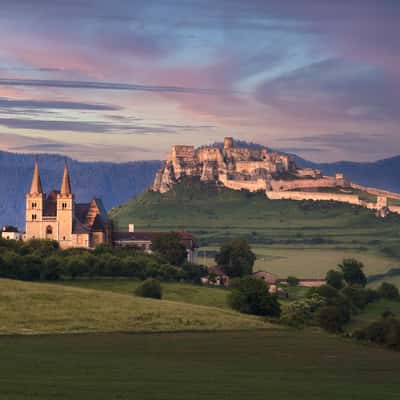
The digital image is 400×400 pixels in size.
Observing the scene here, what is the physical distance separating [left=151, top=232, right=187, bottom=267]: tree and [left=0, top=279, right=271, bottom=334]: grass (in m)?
58.7

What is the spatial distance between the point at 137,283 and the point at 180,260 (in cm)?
3468

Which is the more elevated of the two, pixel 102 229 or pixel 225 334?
pixel 102 229

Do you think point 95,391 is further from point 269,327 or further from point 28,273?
point 28,273

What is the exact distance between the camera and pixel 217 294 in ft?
399

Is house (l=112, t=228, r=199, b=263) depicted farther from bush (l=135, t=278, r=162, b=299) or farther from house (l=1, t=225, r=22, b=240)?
bush (l=135, t=278, r=162, b=299)

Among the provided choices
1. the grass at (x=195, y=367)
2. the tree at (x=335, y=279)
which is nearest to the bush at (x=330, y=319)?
the grass at (x=195, y=367)

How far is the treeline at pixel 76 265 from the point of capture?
4914 inches

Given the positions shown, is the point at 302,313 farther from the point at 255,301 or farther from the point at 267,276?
the point at 267,276

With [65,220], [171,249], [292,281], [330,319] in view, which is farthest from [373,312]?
[65,220]

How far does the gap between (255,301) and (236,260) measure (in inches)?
2107

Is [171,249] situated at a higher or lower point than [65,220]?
lower

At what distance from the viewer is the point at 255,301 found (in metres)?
106

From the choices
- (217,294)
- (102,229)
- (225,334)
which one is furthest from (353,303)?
(102,229)

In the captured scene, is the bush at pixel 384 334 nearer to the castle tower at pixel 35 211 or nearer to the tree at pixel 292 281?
the tree at pixel 292 281
